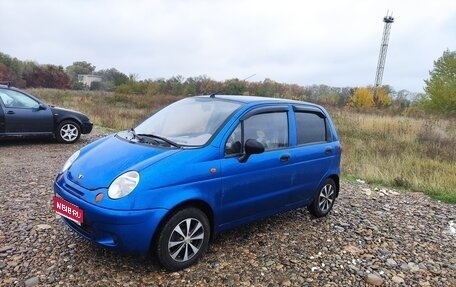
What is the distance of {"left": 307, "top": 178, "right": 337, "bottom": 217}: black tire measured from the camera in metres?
5.20

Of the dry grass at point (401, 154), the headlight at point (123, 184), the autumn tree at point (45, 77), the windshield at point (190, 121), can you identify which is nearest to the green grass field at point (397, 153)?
the dry grass at point (401, 154)

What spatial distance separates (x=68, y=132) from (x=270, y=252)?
25.8 feet

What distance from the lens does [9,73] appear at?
62.2 metres

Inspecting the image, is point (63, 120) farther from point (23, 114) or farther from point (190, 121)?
point (190, 121)

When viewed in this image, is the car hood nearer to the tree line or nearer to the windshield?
the windshield

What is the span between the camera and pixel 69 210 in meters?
3.50

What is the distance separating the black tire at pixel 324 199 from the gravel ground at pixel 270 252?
0.14 meters

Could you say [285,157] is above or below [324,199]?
above

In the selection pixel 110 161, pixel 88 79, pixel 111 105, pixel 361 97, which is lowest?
pixel 111 105

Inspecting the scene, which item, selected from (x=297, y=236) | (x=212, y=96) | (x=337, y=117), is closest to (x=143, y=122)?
(x=212, y=96)

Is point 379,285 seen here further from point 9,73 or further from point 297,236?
point 9,73

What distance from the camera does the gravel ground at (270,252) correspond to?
3512mm

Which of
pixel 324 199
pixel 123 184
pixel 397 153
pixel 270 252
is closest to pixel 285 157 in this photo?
pixel 270 252

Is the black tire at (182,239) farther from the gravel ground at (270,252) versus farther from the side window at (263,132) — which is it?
the side window at (263,132)
